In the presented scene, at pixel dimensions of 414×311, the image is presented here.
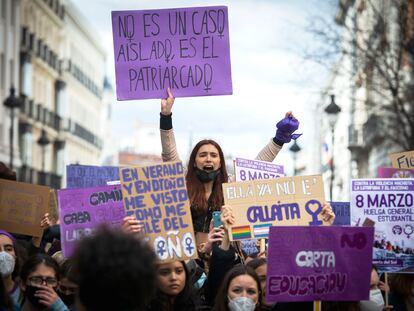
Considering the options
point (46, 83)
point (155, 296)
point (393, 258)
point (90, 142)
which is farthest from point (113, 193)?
point (90, 142)

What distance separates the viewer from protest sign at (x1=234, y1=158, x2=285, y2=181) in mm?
9570

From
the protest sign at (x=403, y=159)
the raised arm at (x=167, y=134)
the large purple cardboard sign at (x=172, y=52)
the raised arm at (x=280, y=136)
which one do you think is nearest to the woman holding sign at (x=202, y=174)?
the raised arm at (x=167, y=134)

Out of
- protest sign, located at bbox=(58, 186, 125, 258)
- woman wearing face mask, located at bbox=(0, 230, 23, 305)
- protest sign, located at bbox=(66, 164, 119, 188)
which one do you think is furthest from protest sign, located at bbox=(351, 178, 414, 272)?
protest sign, located at bbox=(66, 164, 119, 188)

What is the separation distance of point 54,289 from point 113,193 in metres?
0.82

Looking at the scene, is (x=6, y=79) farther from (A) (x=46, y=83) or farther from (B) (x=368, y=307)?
(B) (x=368, y=307)

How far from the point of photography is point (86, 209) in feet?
26.0

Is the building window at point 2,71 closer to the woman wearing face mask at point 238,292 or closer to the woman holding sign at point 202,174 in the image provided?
the woman holding sign at point 202,174

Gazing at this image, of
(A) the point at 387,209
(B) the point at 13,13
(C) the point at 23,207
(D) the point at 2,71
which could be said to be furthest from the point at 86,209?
(B) the point at 13,13

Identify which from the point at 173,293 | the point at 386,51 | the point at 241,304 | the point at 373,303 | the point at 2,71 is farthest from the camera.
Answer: the point at 2,71

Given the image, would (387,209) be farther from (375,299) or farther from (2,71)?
(2,71)

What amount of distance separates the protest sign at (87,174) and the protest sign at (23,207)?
240cm

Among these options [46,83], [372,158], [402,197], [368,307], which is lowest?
[368,307]

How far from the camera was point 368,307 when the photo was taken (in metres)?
Answer: 7.64

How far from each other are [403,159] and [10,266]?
428cm
